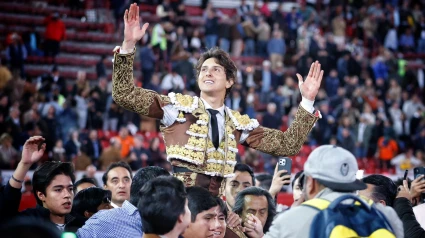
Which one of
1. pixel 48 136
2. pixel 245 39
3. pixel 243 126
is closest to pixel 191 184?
pixel 243 126

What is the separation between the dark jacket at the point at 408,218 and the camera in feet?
19.3

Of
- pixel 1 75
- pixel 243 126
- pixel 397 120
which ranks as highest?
pixel 243 126

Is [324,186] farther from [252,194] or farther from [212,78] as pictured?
[252,194]

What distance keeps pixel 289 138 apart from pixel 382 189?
2.72 ft

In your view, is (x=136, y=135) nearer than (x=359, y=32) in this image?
Yes

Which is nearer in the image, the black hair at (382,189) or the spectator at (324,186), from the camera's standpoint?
the spectator at (324,186)

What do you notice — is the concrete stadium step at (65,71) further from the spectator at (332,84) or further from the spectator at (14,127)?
the spectator at (332,84)

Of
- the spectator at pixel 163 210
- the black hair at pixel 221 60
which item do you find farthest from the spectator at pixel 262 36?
the spectator at pixel 163 210

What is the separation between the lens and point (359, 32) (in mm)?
27703

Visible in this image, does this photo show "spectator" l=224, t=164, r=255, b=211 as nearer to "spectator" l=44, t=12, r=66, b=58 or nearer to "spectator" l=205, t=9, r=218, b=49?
"spectator" l=44, t=12, r=66, b=58

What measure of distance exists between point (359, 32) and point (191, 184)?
22044mm

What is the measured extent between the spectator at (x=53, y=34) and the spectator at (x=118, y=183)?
14.3 m

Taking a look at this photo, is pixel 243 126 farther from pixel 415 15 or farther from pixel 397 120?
pixel 415 15

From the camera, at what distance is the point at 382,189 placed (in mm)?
6648
